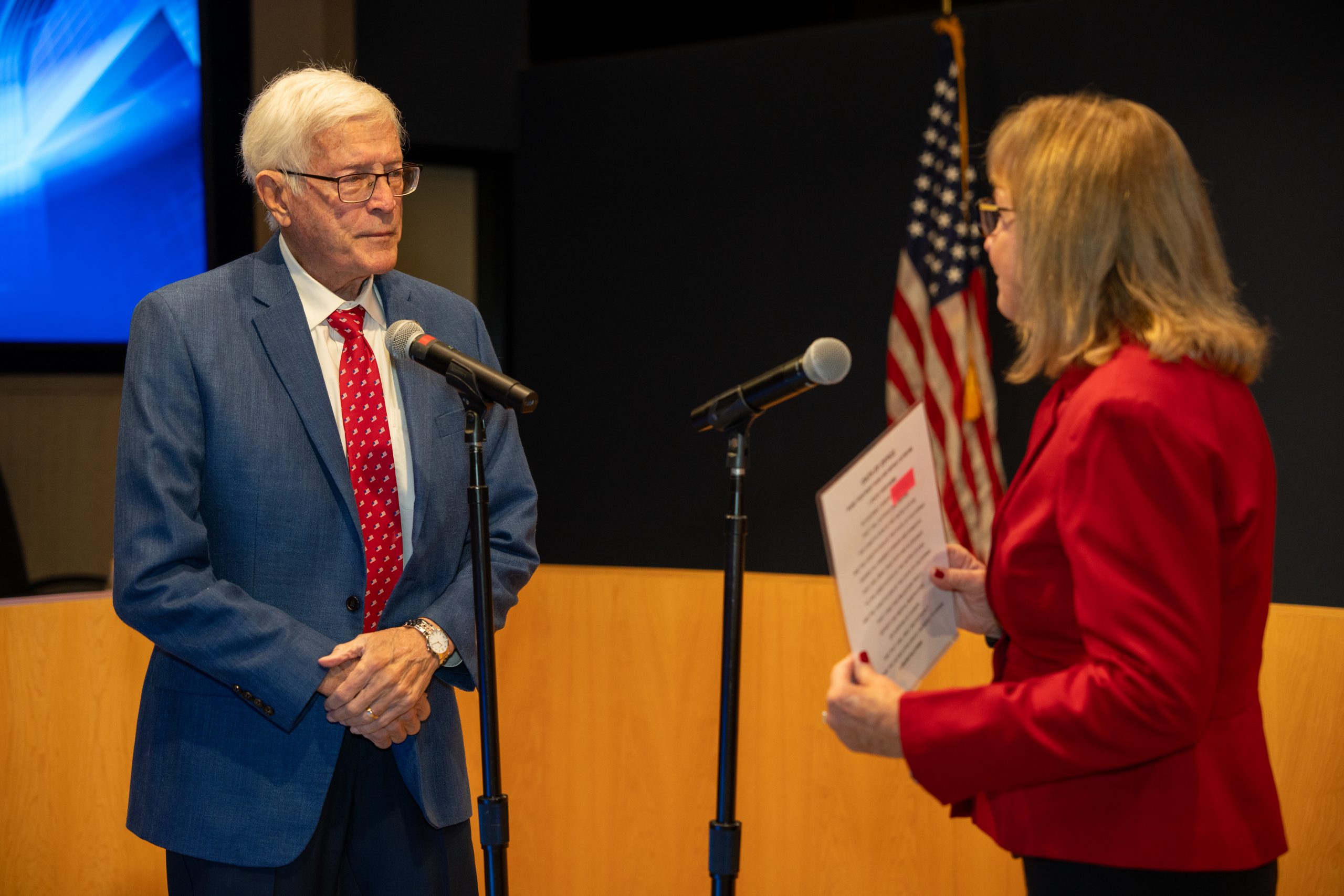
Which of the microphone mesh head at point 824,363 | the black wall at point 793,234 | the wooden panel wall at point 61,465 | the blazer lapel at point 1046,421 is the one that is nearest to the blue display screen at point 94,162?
the wooden panel wall at point 61,465

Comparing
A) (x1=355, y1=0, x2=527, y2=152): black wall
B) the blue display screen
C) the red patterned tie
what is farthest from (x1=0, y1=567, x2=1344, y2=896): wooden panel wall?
(x1=355, y1=0, x2=527, y2=152): black wall

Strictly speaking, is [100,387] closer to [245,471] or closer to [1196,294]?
[245,471]

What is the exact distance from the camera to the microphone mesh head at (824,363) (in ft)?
4.73

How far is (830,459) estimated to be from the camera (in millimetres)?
5215

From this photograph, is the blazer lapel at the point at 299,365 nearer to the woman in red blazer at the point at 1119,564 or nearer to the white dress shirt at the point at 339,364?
the white dress shirt at the point at 339,364

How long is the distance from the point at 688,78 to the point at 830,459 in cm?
185

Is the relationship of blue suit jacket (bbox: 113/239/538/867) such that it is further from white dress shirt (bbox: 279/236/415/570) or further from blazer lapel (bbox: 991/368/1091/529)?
blazer lapel (bbox: 991/368/1091/529)

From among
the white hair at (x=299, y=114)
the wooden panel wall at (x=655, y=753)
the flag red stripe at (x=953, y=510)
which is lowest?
the wooden panel wall at (x=655, y=753)

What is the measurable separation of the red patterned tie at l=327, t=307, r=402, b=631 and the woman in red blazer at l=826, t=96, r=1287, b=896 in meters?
0.82

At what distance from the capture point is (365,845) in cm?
186

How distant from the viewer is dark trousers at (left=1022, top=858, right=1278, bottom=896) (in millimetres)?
1280

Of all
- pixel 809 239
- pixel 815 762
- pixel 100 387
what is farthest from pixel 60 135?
pixel 815 762

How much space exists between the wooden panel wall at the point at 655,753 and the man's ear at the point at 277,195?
1004mm

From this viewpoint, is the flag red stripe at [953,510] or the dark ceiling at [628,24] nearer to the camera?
the flag red stripe at [953,510]
